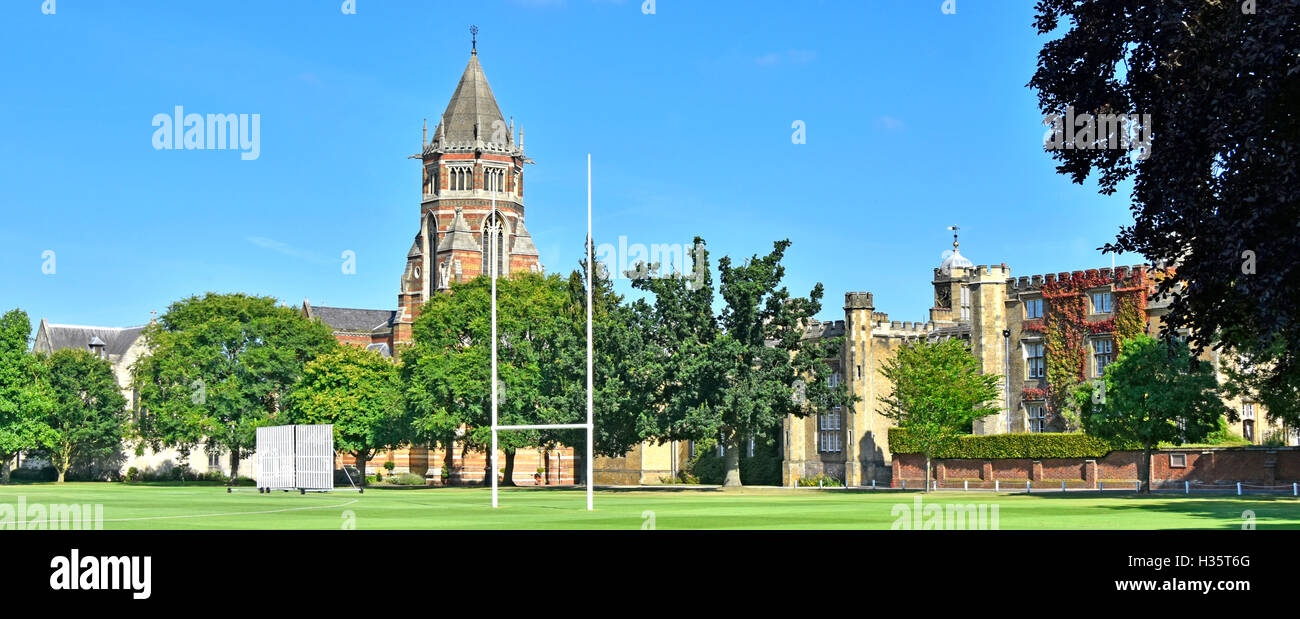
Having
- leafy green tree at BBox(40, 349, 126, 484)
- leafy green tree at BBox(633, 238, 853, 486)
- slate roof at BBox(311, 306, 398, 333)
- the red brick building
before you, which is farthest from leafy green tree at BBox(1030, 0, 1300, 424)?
slate roof at BBox(311, 306, 398, 333)

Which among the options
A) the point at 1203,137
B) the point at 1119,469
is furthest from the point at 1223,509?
the point at 1119,469

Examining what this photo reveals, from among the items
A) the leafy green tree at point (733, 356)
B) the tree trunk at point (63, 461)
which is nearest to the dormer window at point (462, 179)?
the tree trunk at point (63, 461)

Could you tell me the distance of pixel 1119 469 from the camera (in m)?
70.2

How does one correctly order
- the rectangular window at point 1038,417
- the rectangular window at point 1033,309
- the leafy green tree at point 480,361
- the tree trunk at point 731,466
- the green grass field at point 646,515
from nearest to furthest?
1. the green grass field at point 646,515
2. the tree trunk at point 731,466
3. the leafy green tree at point 480,361
4. the rectangular window at point 1038,417
5. the rectangular window at point 1033,309

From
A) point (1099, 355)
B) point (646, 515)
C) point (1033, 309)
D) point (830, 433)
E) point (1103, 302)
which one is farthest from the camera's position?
point (830, 433)

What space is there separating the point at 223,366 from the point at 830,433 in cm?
4052

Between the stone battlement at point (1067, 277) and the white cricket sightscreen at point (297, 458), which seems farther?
the stone battlement at point (1067, 277)

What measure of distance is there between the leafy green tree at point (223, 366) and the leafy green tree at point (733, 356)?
3346 cm

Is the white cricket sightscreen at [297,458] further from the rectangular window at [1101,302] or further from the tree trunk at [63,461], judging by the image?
the tree trunk at [63,461]

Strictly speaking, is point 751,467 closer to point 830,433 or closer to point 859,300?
point 830,433

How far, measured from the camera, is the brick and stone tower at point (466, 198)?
136 metres

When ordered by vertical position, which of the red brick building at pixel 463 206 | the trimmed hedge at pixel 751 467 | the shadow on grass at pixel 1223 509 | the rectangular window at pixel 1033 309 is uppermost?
the red brick building at pixel 463 206

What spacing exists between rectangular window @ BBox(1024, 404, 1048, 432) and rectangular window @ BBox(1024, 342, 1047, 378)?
1.83m

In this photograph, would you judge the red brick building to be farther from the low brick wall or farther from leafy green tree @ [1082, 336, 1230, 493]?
leafy green tree @ [1082, 336, 1230, 493]
